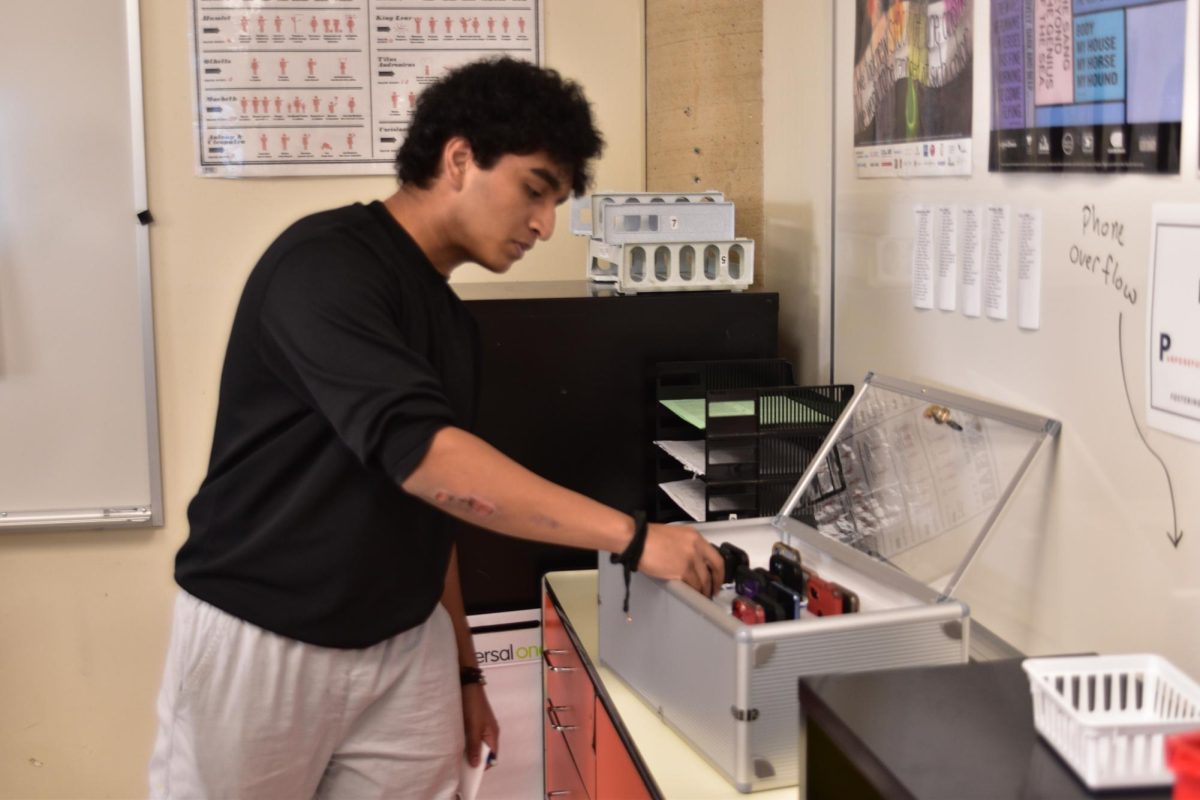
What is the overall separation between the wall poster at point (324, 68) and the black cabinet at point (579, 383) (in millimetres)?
782

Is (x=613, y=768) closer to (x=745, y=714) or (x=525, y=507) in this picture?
(x=745, y=714)

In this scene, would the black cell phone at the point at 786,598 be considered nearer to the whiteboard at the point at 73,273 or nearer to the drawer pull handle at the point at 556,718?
the drawer pull handle at the point at 556,718

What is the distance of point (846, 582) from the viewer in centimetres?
167

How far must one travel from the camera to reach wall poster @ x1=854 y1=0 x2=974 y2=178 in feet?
5.61

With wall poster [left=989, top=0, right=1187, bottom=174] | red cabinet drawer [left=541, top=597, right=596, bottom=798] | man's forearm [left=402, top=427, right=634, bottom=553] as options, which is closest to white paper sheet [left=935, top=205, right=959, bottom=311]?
wall poster [left=989, top=0, right=1187, bottom=174]

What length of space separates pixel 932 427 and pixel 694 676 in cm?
54

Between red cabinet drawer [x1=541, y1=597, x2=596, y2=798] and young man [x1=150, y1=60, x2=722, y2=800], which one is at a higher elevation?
young man [x1=150, y1=60, x2=722, y2=800]

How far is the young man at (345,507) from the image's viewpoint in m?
1.43

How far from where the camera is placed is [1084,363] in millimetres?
1454

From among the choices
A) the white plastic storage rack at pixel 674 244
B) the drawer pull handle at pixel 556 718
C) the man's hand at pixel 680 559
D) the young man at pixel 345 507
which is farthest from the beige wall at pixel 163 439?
the man's hand at pixel 680 559

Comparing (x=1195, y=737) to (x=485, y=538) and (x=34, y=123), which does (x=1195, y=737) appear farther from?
(x=34, y=123)

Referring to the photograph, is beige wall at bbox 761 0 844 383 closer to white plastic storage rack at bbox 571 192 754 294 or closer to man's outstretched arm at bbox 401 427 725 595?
white plastic storage rack at bbox 571 192 754 294

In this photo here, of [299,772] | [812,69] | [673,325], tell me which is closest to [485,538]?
[673,325]

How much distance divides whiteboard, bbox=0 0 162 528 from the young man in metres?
1.40
